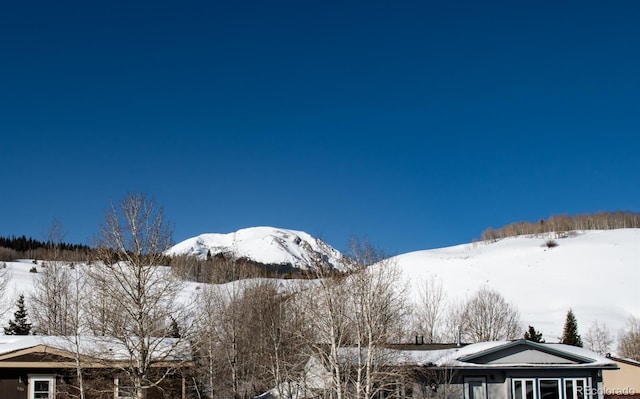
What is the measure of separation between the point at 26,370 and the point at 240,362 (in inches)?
731

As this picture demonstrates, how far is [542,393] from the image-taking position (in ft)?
93.0

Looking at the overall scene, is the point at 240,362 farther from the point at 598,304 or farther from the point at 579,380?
the point at 598,304

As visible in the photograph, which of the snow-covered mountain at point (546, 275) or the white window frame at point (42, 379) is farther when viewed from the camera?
the snow-covered mountain at point (546, 275)

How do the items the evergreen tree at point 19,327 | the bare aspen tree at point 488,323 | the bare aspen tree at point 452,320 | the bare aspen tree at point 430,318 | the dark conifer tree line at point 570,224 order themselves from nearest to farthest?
the evergreen tree at point 19,327 → the bare aspen tree at point 430,318 → the bare aspen tree at point 488,323 → the bare aspen tree at point 452,320 → the dark conifer tree line at point 570,224

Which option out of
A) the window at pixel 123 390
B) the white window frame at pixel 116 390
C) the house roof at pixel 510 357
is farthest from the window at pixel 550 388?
the white window frame at pixel 116 390

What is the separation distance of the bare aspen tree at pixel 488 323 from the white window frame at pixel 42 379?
126 ft

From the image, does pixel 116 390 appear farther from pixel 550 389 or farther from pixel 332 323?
pixel 550 389

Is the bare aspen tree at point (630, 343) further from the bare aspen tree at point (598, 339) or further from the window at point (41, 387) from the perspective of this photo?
the window at point (41, 387)

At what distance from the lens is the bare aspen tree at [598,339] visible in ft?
192

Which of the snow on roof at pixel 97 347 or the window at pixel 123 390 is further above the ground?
the snow on roof at pixel 97 347

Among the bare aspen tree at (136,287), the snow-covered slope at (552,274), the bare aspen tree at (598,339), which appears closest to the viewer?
the bare aspen tree at (136,287)

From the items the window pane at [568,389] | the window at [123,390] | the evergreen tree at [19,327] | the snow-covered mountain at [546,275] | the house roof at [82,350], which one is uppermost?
the snow-covered mountain at [546,275]

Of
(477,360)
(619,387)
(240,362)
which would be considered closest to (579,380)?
(477,360)

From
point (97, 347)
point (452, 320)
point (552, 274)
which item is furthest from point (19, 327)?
point (552, 274)
